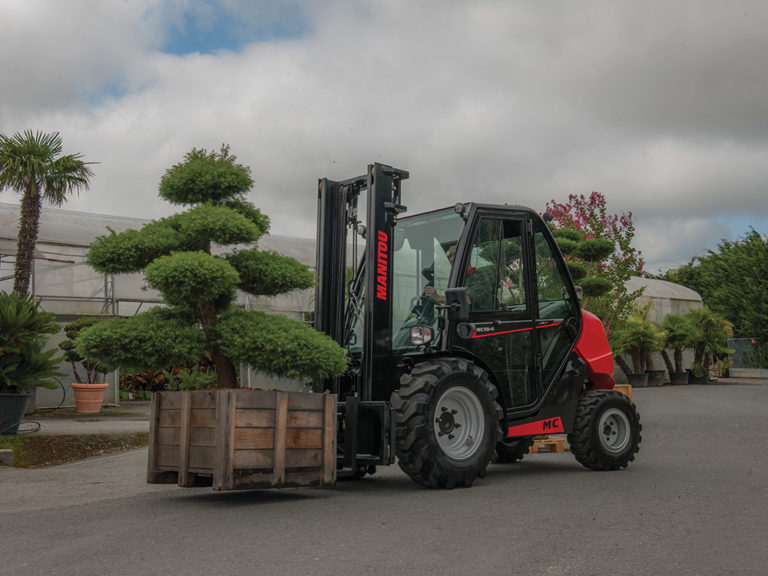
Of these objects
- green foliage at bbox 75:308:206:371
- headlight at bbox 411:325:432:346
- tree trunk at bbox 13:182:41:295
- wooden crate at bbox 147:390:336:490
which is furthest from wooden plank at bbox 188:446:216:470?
tree trunk at bbox 13:182:41:295

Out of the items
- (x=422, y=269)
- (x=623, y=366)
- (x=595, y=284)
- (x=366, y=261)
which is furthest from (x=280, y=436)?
(x=623, y=366)

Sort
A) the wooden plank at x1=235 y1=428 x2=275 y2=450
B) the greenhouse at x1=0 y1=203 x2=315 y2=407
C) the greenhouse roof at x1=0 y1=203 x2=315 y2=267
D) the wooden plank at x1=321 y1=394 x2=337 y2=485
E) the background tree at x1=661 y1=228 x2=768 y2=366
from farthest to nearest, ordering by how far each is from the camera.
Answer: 1. the background tree at x1=661 y1=228 x2=768 y2=366
2. the greenhouse roof at x1=0 y1=203 x2=315 y2=267
3. the greenhouse at x1=0 y1=203 x2=315 y2=407
4. the wooden plank at x1=321 y1=394 x2=337 y2=485
5. the wooden plank at x1=235 y1=428 x2=275 y2=450

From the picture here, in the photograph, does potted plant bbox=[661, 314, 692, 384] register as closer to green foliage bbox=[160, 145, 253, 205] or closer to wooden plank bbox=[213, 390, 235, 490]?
green foliage bbox=[160, 145, 253, 205]

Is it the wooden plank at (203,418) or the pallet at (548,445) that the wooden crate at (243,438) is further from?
the pallet at (548,445)

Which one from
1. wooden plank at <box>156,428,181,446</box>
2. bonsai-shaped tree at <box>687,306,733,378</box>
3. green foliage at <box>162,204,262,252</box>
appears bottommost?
wooden plank at <box>156,428,181,446</box>

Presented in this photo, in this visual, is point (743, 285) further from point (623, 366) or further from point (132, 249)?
point (132, 249)

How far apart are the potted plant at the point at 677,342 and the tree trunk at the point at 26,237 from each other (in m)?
23.1

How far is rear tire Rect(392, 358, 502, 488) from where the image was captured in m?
7.19

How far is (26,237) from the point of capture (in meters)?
19.2

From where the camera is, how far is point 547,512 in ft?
20.5

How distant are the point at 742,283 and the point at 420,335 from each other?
120 feet

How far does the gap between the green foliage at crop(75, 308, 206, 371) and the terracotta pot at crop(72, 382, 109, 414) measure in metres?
12.6

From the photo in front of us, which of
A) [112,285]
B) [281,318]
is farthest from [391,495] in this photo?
[112,285]

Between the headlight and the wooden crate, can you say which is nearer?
the wooden crate
